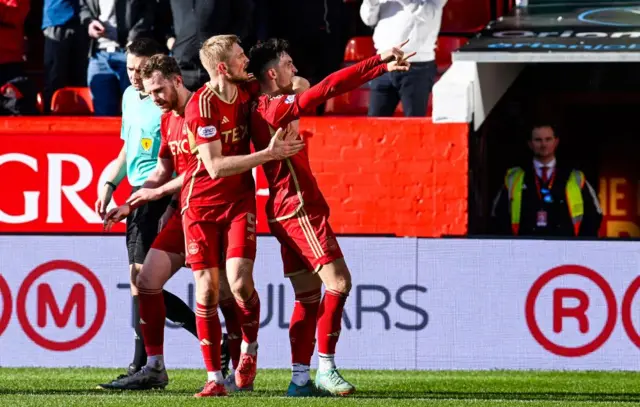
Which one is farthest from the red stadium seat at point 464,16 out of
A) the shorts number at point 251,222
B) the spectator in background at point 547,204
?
the shorts number at point 251,222

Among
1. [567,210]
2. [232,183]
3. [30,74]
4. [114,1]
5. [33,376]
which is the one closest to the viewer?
[232,183]

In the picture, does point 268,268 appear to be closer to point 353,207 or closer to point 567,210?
point 353,207

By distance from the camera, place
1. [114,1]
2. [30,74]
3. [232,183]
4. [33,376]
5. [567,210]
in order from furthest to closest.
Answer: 1. [30,74]
2. [114,1]
3. [567,210]
4. [33,376]
5. [232,183]

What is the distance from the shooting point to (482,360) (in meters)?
10.5

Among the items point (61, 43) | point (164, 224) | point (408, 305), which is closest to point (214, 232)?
point (164, 224)

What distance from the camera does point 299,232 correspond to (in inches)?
326

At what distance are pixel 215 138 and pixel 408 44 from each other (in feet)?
12.7

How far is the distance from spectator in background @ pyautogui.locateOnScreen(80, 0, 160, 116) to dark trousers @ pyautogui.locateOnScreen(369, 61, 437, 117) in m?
1.86

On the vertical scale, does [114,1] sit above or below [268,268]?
above

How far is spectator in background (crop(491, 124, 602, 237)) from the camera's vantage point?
11297 mm

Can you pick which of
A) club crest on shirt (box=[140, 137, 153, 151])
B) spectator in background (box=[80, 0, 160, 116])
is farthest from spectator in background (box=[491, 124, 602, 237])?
club crest on shirt (box=[140, 137, 153, 151])

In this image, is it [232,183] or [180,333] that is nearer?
[232,183]

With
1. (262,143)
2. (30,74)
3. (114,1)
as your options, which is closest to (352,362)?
(262,143)

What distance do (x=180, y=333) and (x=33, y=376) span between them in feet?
3.63
